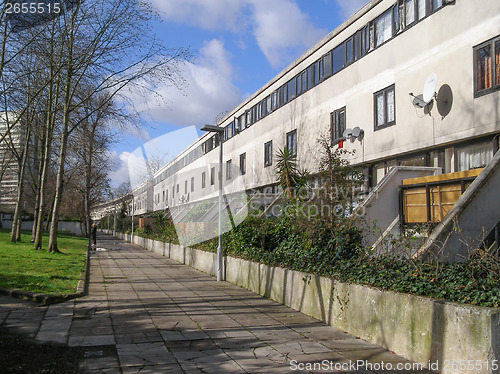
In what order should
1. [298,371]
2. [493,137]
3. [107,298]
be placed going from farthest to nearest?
[493,137]
[107,298]
[298,371]

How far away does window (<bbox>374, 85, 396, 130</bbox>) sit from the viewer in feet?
52.2

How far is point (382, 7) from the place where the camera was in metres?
16.6

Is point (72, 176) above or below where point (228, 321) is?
above

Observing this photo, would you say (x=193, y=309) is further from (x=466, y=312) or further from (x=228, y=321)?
(x=466, y=312)

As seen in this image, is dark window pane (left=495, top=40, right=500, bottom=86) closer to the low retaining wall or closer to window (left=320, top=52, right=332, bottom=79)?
the low retaining wall

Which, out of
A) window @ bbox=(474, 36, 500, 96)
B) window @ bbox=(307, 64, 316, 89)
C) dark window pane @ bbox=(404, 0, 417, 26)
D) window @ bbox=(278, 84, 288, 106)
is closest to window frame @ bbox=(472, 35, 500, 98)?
window @ bbox=(474, 36, 500, 96)

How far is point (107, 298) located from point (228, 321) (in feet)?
12.1

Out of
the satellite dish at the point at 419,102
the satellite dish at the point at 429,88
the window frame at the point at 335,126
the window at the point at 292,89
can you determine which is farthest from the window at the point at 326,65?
the satellite dish at the point at 429,88

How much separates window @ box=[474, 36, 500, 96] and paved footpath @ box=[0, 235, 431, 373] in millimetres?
7859

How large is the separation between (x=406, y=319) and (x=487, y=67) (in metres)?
8.86

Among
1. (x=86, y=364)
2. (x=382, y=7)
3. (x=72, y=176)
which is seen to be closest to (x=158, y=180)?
(x=72, y=176)

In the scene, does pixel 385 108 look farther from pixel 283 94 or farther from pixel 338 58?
pixel 283 94

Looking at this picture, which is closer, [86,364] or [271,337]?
[86,364]

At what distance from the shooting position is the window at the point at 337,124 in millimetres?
18766
